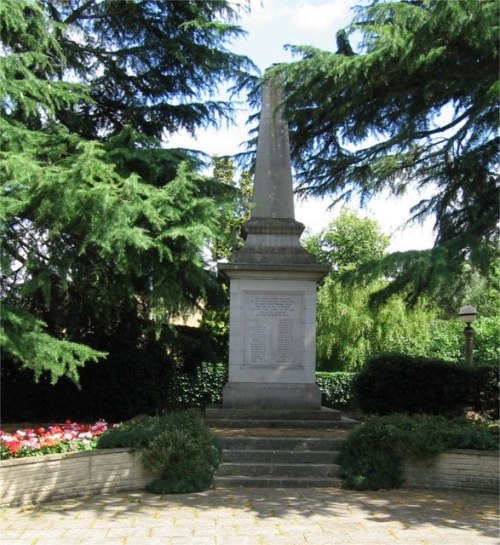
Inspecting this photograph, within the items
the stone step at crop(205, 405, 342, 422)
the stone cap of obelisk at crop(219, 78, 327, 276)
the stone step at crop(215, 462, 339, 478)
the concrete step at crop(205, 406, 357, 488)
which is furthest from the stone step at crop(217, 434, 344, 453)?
the stone cap of obelisk at crop(219, 78, 327, 276)

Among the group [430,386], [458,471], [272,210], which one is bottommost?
[458,471]

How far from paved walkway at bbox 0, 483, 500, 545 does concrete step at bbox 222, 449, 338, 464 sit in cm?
80

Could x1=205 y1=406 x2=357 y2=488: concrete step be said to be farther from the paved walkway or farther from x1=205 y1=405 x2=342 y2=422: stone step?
the paved walkway

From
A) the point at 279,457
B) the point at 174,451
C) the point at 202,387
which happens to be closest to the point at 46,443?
the point at 174,451

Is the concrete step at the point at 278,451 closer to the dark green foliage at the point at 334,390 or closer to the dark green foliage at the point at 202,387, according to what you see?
the dark green foliage at the point at 202,387

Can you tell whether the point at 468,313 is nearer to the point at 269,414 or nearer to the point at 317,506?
the point at 269,414

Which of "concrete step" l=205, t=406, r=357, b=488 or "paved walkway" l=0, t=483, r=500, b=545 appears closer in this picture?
"paved walkway" l=0, t=483, r=500, b=545

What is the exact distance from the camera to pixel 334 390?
19.4m

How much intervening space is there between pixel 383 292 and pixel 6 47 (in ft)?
23.9

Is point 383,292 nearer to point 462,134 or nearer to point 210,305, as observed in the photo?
point 462,134

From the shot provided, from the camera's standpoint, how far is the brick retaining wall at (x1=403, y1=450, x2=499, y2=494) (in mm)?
7680

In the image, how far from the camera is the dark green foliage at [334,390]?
19281 mm

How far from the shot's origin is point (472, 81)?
8109 millimetres

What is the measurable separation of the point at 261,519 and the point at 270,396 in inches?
199
